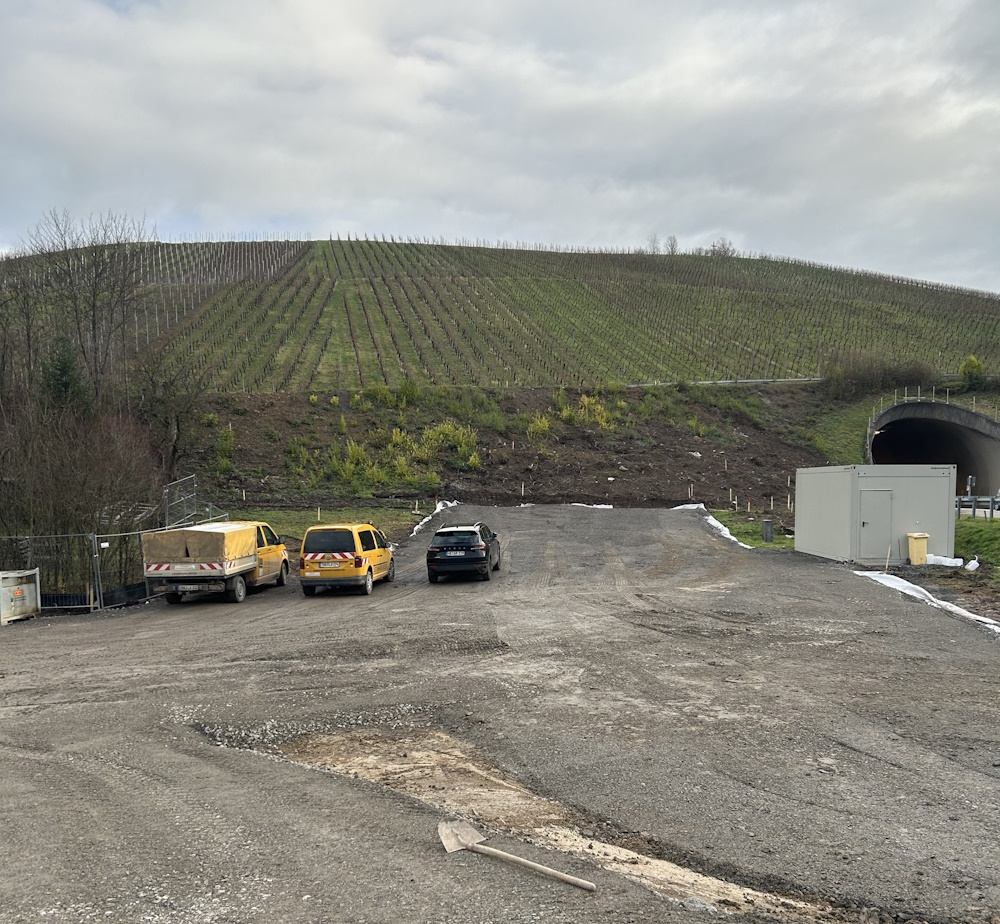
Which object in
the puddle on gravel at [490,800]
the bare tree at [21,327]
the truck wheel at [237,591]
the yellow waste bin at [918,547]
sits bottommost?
the truck wheel at [237,591]

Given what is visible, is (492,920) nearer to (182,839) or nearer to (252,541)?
(182,839)

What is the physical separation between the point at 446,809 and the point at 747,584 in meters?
14.6

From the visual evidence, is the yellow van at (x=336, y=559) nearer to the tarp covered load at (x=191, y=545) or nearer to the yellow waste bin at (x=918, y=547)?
the tarp covered load at (x=191, y=545)

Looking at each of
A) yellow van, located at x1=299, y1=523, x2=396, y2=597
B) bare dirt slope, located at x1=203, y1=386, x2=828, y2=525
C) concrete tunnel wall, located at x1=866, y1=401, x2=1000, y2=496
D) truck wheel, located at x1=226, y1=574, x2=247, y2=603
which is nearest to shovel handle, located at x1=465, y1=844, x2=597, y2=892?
yellow van, located at x1=299, y1=523, x2=396, y2=597

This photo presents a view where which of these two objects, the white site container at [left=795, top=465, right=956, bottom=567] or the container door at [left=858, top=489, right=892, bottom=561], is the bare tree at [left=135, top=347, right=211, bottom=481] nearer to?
the white site container at [left=795, top=465, right=956, bottom=567]

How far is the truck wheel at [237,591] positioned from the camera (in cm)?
1959

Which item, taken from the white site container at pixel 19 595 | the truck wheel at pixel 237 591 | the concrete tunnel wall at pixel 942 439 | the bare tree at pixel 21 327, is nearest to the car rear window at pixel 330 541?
the truck wheel at pixel 237 591

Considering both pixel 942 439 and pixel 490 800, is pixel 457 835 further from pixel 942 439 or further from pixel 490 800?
pixel 942 439

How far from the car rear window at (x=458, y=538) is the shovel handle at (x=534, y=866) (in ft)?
50.4

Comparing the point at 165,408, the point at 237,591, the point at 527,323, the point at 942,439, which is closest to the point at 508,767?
the point at 237,591

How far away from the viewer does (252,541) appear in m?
20.8

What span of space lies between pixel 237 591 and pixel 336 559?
102 inches

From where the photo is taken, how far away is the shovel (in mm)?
5129

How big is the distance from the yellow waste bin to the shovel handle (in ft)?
65.3
